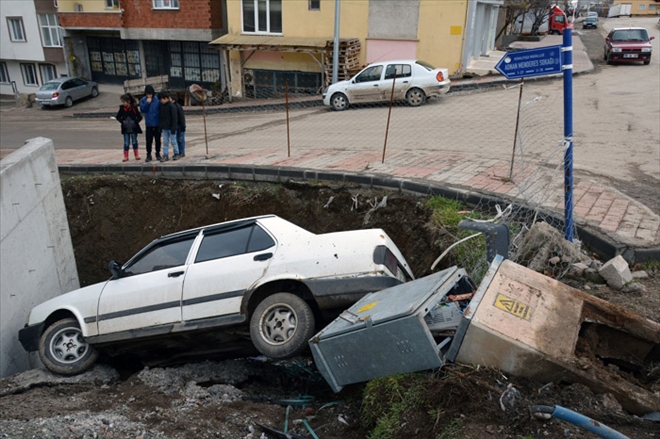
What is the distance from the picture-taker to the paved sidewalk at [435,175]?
6.79m

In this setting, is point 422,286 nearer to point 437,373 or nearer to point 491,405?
point 437,373

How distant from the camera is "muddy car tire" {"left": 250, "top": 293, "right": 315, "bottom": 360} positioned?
5.49 metres

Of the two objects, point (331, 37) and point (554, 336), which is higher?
point (331, 37)

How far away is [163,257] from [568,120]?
5.05 metres

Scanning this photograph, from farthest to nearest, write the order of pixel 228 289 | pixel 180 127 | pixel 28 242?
pixel 180 127, pixel 28 242, pixel 228 289

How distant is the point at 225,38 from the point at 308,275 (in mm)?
21423

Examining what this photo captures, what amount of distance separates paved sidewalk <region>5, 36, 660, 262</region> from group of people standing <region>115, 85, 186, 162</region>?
15.5 inches

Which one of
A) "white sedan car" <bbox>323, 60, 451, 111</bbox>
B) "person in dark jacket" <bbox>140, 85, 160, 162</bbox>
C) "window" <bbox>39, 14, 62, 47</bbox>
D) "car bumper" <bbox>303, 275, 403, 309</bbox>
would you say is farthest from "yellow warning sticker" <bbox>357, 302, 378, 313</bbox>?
"window" <bbox>39, 14, 62, 47</bbox>

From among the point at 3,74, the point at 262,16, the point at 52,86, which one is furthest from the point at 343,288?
the point at 3,74

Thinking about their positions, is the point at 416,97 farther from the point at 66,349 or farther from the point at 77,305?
the point at 66,349

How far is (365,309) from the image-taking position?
15.7 feet

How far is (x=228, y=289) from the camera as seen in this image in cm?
577

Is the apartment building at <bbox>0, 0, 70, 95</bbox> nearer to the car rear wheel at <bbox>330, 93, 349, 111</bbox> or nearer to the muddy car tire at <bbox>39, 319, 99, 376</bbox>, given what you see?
the car rear wheel at <bbox>330, 93, 349, 111</bbox>

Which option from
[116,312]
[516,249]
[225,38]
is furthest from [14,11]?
[516,249]
